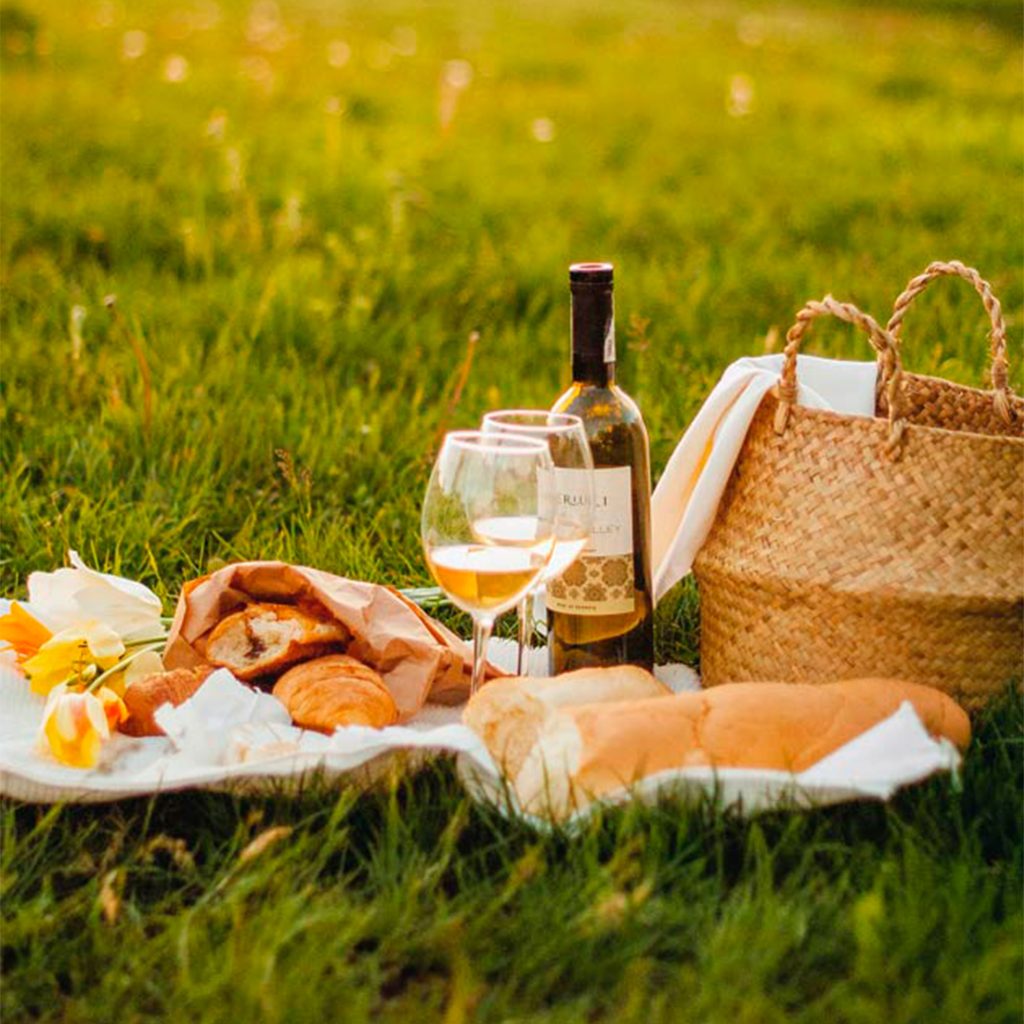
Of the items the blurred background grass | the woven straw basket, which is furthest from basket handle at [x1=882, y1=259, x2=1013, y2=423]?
the blurred background grass

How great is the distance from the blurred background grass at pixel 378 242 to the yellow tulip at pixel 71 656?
0.68m

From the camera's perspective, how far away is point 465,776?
2.46m

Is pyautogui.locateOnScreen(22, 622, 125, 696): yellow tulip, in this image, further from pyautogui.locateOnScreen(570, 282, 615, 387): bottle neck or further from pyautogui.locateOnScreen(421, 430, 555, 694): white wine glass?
pyautogui.locateOnScreen(570, 282, 615, 387): bottle neck

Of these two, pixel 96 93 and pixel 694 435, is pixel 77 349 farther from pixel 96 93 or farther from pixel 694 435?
pixel 96 93

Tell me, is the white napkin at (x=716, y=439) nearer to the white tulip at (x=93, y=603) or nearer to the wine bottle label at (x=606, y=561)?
the wine bottle label at (x=606, y=561)

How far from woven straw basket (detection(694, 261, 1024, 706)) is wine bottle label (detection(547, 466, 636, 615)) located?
0.19m

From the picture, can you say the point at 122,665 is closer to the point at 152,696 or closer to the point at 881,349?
the point at 152,696

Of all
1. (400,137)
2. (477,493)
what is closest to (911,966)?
(477,493)

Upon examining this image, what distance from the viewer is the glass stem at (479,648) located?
8.55ft

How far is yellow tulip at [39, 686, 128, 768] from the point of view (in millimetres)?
2477

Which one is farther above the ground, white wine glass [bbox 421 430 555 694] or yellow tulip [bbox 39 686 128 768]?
white wine glass [bbox 421 430 555 694]

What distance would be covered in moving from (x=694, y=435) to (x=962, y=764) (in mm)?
796

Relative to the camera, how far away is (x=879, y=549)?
2711mm

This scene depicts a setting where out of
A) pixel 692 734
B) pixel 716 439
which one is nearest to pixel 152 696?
pixel 692 734
